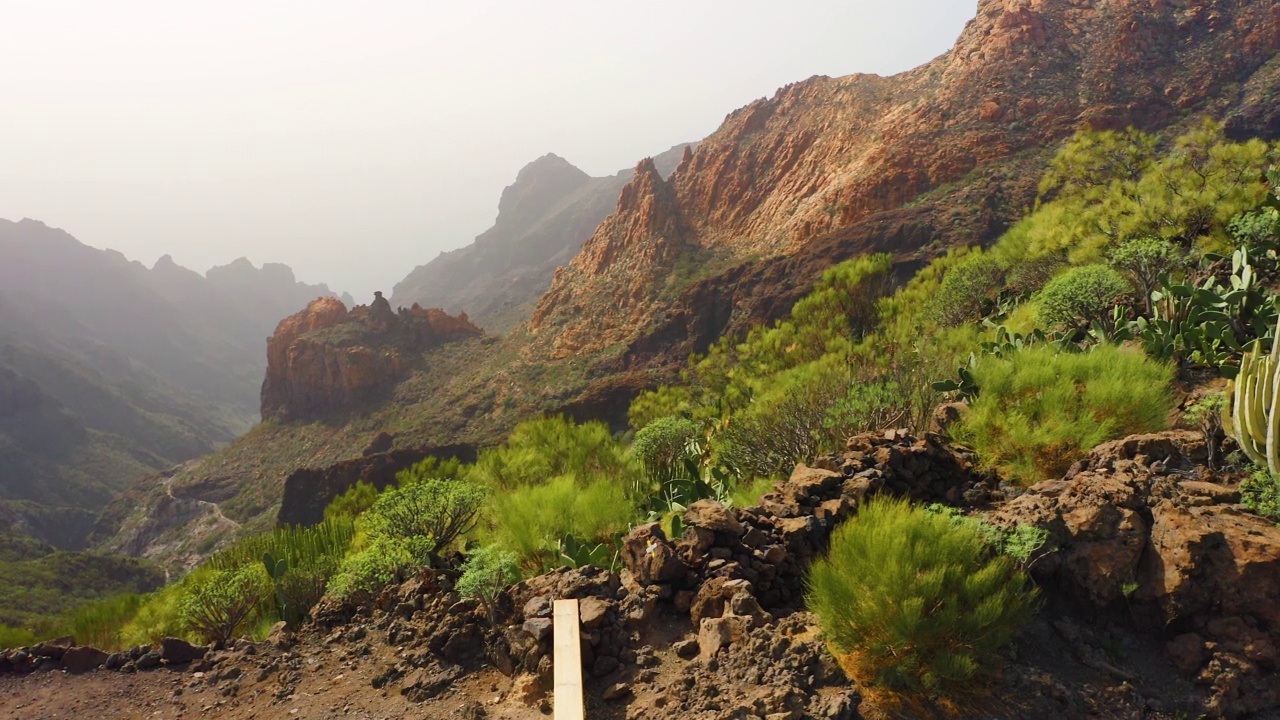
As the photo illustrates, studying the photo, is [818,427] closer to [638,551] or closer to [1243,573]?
[638,551]

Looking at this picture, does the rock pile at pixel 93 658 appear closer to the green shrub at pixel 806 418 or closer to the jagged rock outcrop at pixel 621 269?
the green shrub at pixel 806 418

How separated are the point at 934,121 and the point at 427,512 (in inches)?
1775

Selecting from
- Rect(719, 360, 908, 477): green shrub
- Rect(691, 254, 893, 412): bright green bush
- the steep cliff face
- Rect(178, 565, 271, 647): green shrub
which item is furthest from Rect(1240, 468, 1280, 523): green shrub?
the steep cliff face

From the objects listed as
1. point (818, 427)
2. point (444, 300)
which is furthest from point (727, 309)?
point (444, 300)

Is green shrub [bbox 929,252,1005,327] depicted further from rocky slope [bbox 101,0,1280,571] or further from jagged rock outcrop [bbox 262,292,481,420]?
jagged rock outcrop [bbox 262,292,481,420]

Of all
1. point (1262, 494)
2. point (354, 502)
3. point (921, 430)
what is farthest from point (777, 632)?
point (354, 502)

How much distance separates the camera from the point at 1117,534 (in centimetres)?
401

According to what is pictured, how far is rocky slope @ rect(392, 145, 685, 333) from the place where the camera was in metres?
125

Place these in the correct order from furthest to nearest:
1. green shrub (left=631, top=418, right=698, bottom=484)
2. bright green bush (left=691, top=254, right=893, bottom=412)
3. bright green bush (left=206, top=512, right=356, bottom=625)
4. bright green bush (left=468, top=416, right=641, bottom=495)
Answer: bright green bush (left=691, top=254, right=893, bottom=412)
bright green bush (left=468, top=416, right=641, bottom=495)
green shrub (left=631, top=418, right=698, bottom=484)
bright green bush (left=206, top=512, right=356, bottom=625)

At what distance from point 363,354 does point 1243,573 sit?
196ft

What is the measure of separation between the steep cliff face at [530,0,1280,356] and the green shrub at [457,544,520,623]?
32607mm

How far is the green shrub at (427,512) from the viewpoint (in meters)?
7.71

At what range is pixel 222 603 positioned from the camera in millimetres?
7500

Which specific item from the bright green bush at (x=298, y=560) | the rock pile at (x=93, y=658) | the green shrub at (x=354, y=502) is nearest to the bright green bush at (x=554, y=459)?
the bright green bush at (x=298, y=560)
